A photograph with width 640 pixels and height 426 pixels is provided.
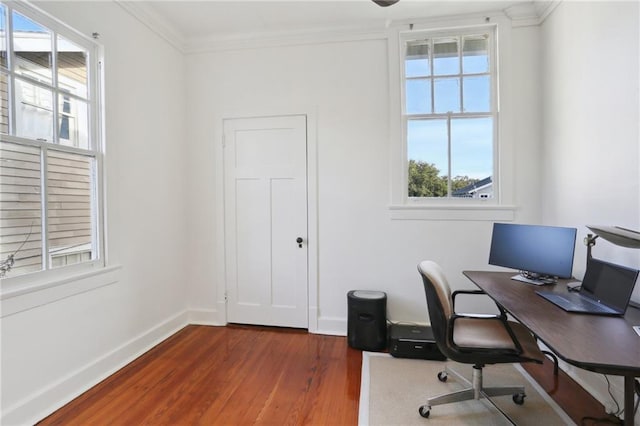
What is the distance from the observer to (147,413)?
195 cm

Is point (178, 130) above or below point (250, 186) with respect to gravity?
above

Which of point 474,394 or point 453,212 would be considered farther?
Result: point 453,212

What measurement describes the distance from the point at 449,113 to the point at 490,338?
6.81ft

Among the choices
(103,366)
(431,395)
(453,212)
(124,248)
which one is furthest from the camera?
(453,212)

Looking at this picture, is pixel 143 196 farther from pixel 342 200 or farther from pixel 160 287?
pixel 342 200

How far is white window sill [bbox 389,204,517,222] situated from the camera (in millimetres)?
2873

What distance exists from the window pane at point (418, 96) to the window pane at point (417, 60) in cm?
8

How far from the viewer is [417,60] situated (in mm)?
3062

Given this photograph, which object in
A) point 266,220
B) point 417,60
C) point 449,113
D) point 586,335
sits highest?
point 417,60

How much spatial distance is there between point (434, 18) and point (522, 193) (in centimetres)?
183

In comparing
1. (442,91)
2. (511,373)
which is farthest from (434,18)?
(511,373)

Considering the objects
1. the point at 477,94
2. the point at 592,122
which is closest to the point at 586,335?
the point at 592,122

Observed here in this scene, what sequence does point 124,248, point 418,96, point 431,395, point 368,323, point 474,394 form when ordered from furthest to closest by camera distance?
1. point 418,96
2. point 368,323
3. point 124,248
4. point 431,395
5. point 474,394

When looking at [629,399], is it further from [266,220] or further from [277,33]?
[277,33]
